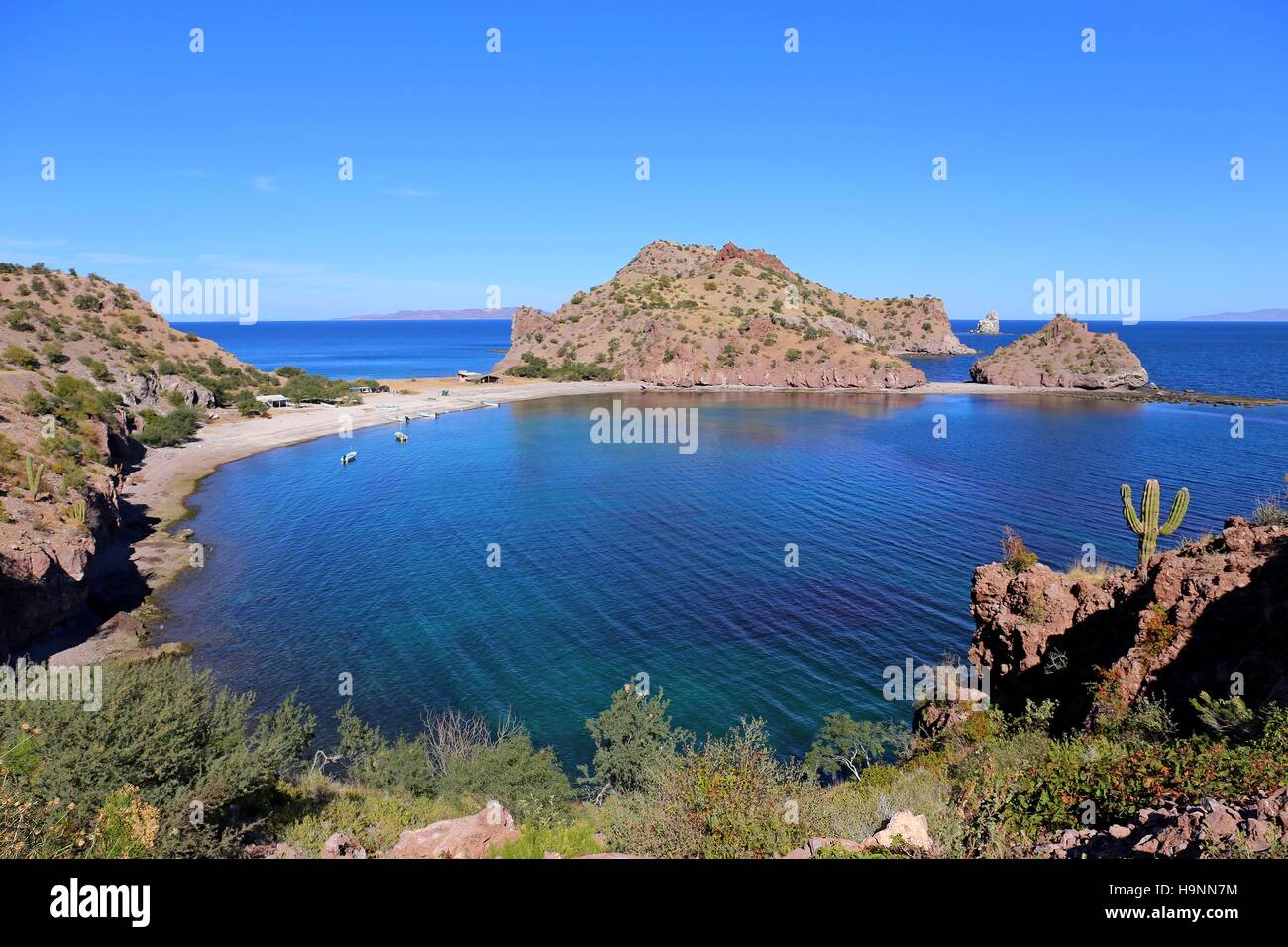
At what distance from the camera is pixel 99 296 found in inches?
3282

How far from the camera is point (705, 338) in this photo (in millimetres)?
122000

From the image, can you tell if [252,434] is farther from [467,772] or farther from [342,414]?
[467,772]

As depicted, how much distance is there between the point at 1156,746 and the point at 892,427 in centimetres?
7273

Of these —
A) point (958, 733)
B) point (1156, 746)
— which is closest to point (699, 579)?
point (958, 733)

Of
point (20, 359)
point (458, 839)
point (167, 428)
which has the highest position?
point (20, 359)

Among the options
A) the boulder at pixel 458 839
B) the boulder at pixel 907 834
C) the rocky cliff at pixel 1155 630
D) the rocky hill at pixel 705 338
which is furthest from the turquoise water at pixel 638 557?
the rocky hill at pixel 705 338

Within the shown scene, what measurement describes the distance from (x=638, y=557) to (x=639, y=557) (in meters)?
0.06

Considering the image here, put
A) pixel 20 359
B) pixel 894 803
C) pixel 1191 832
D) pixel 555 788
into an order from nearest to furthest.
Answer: pixel 1191 832 → pixel 894 803 → pixel 555 788 → pixel 20 359

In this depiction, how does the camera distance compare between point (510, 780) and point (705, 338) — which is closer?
point (510, 780)

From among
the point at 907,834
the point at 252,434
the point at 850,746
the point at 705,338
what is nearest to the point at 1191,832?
the point at 907,834

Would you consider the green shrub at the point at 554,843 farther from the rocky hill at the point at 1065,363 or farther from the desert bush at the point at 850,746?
the rocky hill at the point at 1065,363

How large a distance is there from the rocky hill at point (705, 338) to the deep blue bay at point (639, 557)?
4491cm

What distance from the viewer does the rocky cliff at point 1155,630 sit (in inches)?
468
